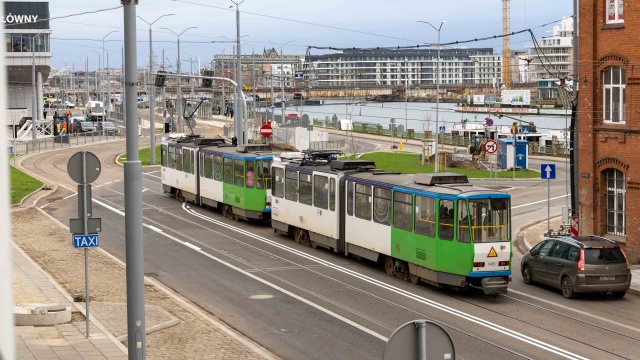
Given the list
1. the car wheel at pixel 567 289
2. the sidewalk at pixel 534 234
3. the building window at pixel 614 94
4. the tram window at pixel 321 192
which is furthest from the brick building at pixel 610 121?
the tram window at pixel 321 192

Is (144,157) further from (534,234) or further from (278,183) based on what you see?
(534,234)

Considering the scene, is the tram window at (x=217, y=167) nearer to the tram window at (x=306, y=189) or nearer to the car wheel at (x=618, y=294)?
the tram window at (x=306, y=189)

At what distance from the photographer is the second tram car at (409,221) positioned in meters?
21.9

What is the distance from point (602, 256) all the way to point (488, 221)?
265 centimetres

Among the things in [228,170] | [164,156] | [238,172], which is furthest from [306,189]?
[164,156]

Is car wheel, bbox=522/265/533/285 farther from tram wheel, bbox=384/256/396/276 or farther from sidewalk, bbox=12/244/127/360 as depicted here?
sidewalk, bbox=12/244/127/360

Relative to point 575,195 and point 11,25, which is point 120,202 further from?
point 11,25

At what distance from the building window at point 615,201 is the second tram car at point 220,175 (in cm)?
1204

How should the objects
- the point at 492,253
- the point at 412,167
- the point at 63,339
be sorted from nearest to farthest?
the point at 63,339, the point at 492,253, the point at 412,167

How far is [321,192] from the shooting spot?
1145 inches

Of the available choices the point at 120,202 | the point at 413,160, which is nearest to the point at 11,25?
the point at 413,160

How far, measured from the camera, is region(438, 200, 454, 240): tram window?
872 inches

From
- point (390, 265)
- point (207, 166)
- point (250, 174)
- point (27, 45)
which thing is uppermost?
point (27, 45)

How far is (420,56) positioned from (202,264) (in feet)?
573
